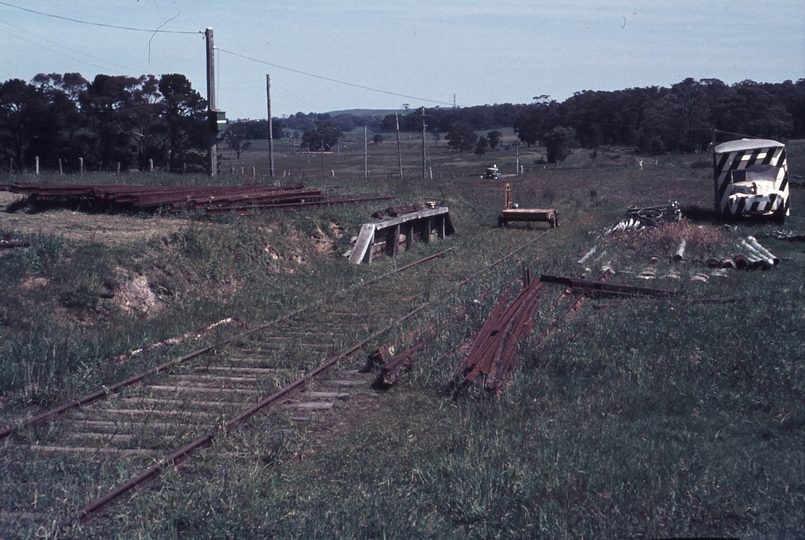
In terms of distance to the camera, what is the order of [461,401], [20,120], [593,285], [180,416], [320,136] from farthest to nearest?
[320,136] → [20,120] → [593,285] → [461,401] → [180,416]

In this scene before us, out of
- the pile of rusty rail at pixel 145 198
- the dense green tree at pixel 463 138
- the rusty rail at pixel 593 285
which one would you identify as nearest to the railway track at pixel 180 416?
the rusty rail at pixel 593 285

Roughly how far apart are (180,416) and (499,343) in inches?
128

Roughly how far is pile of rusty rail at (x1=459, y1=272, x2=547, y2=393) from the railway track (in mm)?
1116

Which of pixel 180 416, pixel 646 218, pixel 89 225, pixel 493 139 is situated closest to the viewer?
pixel 180 416

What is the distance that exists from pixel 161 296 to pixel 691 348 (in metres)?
8.04

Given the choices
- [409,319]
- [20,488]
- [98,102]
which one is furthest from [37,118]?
[20,488]

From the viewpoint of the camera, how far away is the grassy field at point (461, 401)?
434 centimetres

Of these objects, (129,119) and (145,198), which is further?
(129,119)

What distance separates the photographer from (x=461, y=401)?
6.64m

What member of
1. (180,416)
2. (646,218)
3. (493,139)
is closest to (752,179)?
(646,218)

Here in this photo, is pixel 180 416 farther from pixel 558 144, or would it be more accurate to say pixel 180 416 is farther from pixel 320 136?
pixel 320 136

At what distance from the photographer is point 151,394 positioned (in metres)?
7.14

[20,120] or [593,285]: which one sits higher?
[20,120]

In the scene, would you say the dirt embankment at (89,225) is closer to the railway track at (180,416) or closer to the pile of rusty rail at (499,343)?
the railway track at (180,416)
